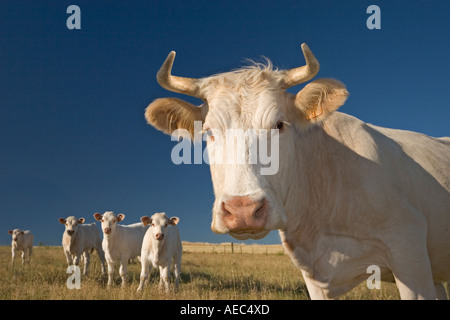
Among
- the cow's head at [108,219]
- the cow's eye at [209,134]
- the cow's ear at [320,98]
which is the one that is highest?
the cow's head at [108,219]

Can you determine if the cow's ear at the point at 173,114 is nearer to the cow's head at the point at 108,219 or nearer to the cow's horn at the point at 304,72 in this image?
the cow's horn at the point at 304,72

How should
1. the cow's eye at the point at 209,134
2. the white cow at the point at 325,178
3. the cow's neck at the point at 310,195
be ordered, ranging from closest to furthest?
1. the white cow at the point at 325,178
2. the cow's eye at the point at 209,134
3. the cow's neck at the point at 310,195

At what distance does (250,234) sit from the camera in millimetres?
3137

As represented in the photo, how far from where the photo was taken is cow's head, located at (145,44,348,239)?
3064mm

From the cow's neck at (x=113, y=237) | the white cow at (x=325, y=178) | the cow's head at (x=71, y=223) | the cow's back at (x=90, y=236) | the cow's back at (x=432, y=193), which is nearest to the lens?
the white cow at (x=325, y=178)

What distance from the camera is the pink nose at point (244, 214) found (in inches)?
118

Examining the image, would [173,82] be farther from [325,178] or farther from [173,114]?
[325,178]

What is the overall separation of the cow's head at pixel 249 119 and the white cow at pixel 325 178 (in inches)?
0.5

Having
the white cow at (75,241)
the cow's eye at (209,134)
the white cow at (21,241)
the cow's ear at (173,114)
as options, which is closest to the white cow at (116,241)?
the white cow at (75,241)

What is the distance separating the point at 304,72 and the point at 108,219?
12.1 metres

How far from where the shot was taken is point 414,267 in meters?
3.71
